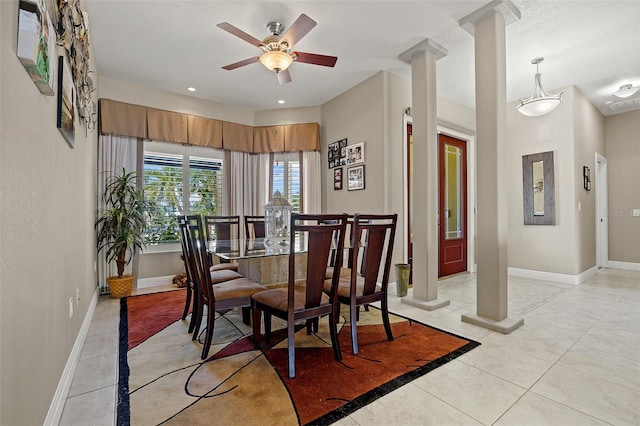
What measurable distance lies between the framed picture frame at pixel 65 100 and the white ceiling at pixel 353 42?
1319 mm

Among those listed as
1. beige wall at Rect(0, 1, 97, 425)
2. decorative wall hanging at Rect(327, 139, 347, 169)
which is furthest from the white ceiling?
beige wall at Rect(0, 1, 97, 425)

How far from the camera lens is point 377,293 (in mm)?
2471

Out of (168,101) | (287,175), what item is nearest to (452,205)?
(287,175)

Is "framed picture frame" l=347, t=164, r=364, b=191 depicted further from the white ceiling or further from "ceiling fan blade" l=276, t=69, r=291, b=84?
"ceiling fan blade" l=276, t=69, r=291, b=84

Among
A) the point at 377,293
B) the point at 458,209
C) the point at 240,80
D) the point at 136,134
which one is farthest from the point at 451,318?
the point at 136,134

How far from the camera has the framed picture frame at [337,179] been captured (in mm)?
4781

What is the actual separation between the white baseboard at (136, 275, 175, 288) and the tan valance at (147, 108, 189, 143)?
2.09 meters

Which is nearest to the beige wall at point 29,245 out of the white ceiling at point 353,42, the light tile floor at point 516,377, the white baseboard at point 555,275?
the light tile floor at point 516,377

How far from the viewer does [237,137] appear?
5164mm

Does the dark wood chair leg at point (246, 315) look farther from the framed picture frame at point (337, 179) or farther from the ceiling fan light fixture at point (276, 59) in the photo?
the framed picture frame at point (337, 179)

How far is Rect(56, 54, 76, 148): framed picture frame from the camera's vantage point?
5.75 ft

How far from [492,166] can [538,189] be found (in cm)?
284

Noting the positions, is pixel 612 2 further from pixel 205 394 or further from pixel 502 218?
pixel 205 394

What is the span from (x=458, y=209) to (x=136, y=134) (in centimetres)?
525
